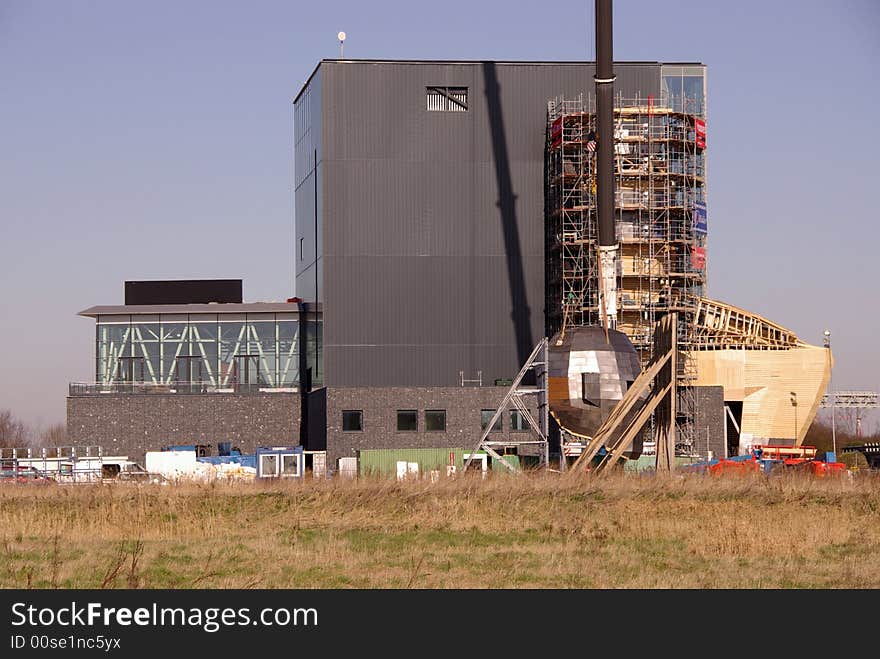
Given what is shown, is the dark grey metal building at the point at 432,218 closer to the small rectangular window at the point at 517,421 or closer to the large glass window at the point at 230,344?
the small rectangular window at the point at 517,421

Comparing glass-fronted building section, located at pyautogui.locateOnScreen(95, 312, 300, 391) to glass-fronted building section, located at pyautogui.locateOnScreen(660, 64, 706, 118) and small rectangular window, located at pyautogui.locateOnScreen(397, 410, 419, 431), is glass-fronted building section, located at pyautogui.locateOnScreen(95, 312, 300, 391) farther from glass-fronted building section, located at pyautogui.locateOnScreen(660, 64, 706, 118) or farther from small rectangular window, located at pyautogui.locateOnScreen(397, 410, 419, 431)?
glass-fronted building section, located at pyautogui.locateOnScreen(660, 64, 706, 118)

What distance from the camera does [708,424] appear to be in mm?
83500

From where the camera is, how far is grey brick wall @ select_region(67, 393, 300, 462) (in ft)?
293

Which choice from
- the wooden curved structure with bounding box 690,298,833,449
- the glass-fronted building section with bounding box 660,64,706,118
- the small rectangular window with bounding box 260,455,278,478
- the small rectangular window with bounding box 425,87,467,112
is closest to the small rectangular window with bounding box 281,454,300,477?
A: the small rectangular window with bounding box 260,455,278,478

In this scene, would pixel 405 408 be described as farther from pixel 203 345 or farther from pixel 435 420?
pixel 203 345

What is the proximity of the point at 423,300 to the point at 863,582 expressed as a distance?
202ft

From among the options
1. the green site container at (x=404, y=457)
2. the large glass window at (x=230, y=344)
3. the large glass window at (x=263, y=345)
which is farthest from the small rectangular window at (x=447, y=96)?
the large glass window at (x=230, y=344)

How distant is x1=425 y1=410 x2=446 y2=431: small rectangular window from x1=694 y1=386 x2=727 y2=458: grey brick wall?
15.2 meters

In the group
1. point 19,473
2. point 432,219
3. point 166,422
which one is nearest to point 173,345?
point 166,422

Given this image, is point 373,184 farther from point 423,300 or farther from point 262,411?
point 262,411

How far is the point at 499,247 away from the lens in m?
85.1

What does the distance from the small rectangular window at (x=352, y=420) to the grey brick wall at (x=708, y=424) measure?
2023cm

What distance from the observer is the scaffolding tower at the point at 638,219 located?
8262 centimetres
